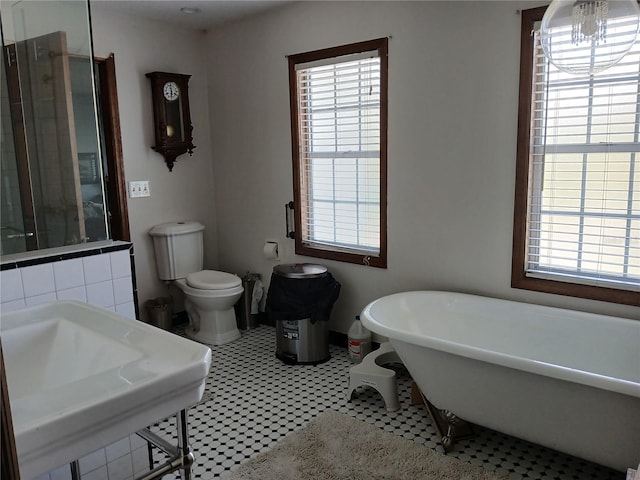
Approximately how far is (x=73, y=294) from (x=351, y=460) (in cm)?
146

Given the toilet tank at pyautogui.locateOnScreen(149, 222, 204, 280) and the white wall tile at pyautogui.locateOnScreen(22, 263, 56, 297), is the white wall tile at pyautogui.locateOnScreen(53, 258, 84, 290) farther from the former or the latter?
the toilet tank at pyautogui.locateOnScreen(149, 222, 204, 280)

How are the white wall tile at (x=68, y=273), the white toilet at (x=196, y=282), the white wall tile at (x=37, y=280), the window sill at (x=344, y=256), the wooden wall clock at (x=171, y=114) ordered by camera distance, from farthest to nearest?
1. the wooden wall clock at (x=171, y=114)
2. the white toilet at (x=196, y=282)
3. the window sill at (x=344, y=256)
4. the white wall tile at (x=68, y=273)
5. the white wall tile at (x=37, y=280)

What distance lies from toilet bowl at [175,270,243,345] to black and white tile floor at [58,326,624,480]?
263 mm

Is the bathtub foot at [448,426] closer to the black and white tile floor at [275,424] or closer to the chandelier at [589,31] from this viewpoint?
the black and white tile floor at [275,424]

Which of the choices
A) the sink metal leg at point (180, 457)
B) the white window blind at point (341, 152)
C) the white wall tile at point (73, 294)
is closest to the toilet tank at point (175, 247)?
the white window blind at point (341, 152)

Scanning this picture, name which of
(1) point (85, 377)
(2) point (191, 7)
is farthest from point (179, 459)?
(2) point (191, 7)

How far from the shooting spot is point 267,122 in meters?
3.92

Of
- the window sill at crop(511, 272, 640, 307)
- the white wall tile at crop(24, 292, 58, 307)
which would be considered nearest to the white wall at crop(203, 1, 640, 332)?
the window sill at crop(511, 272, 640, 307)

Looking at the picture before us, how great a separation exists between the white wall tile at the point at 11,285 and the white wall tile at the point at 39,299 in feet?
0.12

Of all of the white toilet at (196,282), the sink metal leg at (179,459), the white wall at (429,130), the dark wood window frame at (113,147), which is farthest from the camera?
the white toilet at (196,282)

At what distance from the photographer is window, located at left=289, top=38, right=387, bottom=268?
3.32 meters

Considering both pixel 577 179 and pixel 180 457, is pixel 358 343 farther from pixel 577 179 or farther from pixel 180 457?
pixel 180 457

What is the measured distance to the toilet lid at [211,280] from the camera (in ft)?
12.4

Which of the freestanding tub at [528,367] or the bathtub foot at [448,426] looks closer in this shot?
the freestanding tub at [528,367]
